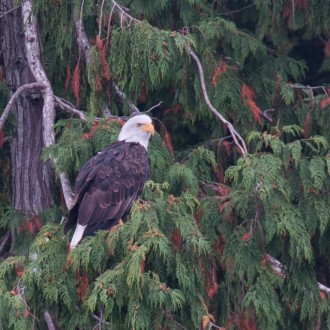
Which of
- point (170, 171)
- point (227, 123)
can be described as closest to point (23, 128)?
point (170, 171)

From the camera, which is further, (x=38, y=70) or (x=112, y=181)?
(x=38, y=70)

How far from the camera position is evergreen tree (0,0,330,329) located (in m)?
6.72

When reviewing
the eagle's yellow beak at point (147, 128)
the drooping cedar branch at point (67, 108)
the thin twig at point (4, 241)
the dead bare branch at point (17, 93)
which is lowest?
the thin twig at point (4, 241)

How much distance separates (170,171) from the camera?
777cm

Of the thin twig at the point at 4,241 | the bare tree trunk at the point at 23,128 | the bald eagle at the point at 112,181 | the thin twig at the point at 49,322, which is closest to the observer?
the thin twig at the point at 49,322

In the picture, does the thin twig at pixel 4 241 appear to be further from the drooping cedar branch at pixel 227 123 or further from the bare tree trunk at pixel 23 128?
the drooping cedar branch at pixel 227 123

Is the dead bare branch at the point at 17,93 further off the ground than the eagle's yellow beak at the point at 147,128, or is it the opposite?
the dead bare branch at the point at 17,93

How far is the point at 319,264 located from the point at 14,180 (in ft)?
9.52

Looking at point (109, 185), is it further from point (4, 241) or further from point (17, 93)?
point (4, 241)

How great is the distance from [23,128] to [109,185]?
1280mm

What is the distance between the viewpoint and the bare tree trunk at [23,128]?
8836 mm

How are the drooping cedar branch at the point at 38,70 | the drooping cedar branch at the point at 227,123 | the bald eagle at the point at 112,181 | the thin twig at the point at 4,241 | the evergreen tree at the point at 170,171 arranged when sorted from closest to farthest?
the evergreen tree at the point at 170,171, the drooping cedar branch at the point at 227,123, the bald eagle at the point at 112,181, the drooping cedar branch at the point at 38,70, the thin twig at the point at 4,241

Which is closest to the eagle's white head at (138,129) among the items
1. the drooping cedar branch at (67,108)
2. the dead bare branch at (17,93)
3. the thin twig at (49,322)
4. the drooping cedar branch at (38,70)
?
the drooping cedar branch at (67,108)

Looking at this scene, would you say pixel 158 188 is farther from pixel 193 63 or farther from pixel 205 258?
pixel 193 63
